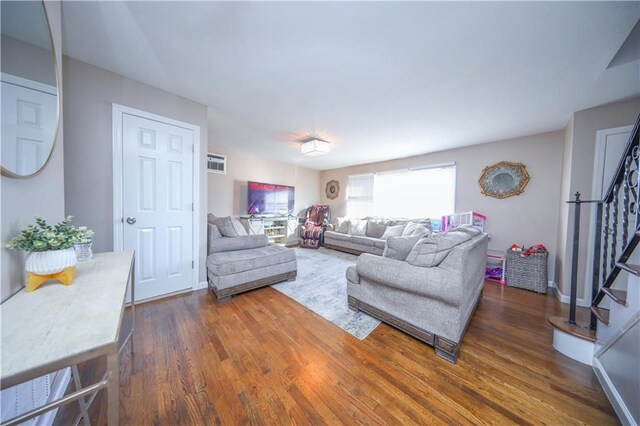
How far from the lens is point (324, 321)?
6.56ft

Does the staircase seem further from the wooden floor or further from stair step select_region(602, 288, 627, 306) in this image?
the wooden floor

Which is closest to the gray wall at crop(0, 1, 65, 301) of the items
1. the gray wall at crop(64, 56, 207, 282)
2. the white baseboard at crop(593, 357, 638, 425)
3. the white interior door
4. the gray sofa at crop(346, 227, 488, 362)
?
the gray wall at crop(64, 56, 207, 282)

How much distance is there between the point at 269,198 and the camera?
508cm

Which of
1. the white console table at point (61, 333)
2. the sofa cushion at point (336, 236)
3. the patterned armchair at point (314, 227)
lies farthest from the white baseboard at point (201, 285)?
the sofa cushion at point (336, 236)

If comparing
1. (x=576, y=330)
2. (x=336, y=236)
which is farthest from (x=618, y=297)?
(x=336, y=236)

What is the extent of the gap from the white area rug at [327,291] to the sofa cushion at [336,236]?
59 cm

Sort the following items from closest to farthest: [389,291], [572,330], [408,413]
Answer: [408,413], [572,330], [389,291]

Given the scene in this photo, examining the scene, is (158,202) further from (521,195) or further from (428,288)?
(521,195)

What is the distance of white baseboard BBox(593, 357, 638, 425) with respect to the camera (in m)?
1.05

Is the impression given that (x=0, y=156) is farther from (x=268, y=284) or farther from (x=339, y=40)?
(x=268, y=284)

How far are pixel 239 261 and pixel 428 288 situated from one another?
6.48ft

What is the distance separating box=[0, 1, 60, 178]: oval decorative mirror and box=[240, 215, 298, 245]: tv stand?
3.68 meters

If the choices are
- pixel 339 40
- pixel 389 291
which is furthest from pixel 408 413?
pixel 339 40

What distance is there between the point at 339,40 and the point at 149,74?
1828mm
